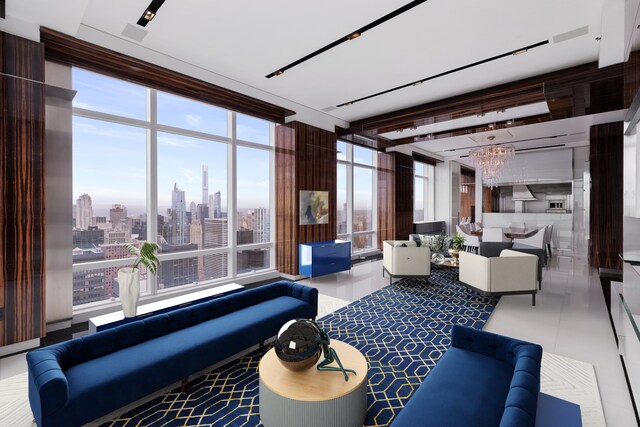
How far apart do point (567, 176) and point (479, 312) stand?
9147 mm

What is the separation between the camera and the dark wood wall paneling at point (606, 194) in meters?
7.47

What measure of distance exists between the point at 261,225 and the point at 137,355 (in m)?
4.35

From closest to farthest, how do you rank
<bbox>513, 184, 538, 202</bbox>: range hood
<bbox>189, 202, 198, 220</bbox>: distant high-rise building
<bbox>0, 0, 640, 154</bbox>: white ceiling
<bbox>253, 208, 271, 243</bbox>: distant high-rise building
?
<bbox>0, 0, 640, 154</bbox>: white ceiling < <bbox>189, 202, 198, 220</bbox>: distant high-rise building < <bbox>253, 208, 271, 243</bbox>: distant high-rise building < <bbox>513, 184, 538, 202</bbox>: range hood

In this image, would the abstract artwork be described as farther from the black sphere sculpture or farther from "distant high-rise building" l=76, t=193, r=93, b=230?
the black sphere sculpture

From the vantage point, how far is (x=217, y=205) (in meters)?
5.88

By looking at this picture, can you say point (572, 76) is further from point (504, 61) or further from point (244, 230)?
point (244, 230)

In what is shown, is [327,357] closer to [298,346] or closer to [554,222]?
[298,346]

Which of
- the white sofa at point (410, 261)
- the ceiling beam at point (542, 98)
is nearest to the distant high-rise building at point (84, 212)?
the white sofa at point (410, 261)

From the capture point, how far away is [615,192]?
7.54 metres

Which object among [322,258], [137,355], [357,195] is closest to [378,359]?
[137,355]

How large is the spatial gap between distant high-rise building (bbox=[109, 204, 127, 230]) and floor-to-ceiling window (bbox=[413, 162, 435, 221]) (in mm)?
10290

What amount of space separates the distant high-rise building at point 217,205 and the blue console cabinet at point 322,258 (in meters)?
1.88

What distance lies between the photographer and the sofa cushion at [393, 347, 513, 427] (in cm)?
170

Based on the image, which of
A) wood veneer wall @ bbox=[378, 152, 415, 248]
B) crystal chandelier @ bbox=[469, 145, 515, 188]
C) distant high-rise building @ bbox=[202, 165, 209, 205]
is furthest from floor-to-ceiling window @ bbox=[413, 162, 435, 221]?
distant high-rise building @ bbox=[202, 165, 209, 205]
